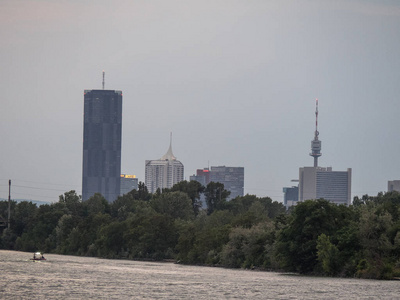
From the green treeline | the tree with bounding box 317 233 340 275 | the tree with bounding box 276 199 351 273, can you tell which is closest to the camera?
the green treeline

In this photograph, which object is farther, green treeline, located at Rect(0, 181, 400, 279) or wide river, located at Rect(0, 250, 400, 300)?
green treeline, located at Rect(0, 181, 400, 279)

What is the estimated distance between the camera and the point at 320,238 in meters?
117

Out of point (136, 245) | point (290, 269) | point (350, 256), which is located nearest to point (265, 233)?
point (290, 269)

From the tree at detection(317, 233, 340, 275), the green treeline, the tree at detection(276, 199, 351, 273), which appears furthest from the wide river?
the green treeline

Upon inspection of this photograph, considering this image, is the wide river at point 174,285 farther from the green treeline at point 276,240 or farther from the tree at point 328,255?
the green treeline at point 276,240

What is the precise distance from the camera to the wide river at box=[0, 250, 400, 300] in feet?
280

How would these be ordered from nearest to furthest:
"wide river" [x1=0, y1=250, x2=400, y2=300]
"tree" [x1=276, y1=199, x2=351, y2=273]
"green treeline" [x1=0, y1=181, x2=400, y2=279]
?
"wide river" [x1=0, y1=250, x2=400, y2=300] < "green treeline" [x1=0, y1=181, x2=400, y2=279] < "tree" [x1=276, y1=199, x2=351, y2=273]

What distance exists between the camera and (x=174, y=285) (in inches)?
3853

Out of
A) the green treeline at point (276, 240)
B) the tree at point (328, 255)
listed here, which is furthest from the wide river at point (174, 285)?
the green treeline at point (276, 240)

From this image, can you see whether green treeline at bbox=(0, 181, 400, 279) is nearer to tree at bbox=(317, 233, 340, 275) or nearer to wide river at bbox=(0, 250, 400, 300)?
tree at bbox=(317, 233, 340, 275)

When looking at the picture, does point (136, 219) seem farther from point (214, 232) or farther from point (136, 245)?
point (214, 232)

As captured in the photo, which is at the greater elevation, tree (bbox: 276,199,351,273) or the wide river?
tree (bbox: 276,199,351,273)

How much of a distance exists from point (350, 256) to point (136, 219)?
74.5m

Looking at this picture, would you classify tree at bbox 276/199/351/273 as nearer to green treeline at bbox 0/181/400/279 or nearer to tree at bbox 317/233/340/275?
green treeline at bbox 0/181/400/279
